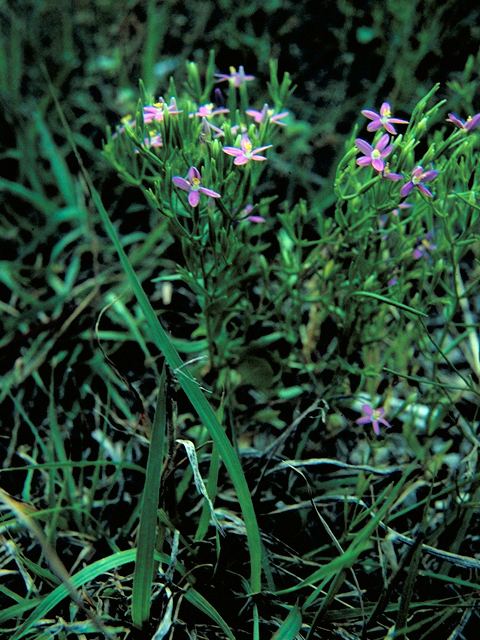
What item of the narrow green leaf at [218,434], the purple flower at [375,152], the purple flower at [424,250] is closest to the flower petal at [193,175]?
the narrow green leaf at [218,434]

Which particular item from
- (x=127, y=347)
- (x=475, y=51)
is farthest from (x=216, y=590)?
(x=475, y=51)

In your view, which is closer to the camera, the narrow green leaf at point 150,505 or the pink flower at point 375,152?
the narrow green leaf at point 150,505

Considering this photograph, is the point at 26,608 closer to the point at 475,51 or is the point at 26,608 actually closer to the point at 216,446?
the point at 216,446

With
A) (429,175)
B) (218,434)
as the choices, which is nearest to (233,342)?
(218,434)

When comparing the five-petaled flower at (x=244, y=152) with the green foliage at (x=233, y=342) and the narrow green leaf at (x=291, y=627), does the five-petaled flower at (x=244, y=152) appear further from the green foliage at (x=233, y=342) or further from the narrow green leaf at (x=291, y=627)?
the narrow green leaf at (x=291, y=627)

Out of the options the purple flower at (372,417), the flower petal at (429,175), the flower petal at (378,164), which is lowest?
the purple flower at (372,417)

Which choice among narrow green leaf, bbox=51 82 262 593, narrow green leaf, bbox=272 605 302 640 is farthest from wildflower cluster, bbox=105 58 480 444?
narrow green leaf, bbox=272 605 302 640
